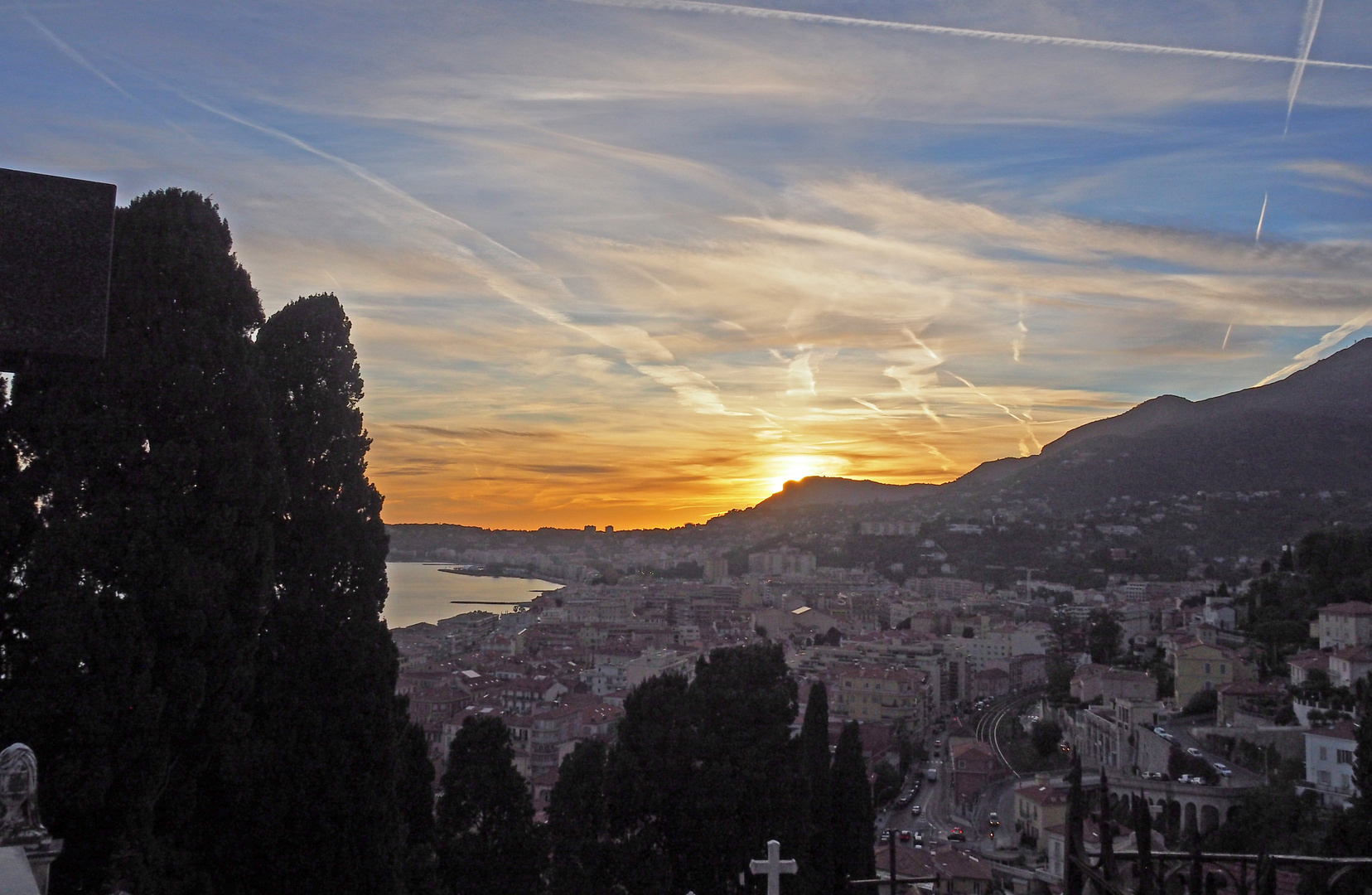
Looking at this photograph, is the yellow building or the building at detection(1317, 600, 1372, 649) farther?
the yellow building

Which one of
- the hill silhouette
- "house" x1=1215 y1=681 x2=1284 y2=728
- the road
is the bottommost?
the road

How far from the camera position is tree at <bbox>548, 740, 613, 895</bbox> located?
312 inches

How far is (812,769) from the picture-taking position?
1116cm

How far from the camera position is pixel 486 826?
7.73 m

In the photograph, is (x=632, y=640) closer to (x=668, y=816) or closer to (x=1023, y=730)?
(x=1023, y=730)

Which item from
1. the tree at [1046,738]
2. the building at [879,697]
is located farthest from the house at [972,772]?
the building at [879,697]

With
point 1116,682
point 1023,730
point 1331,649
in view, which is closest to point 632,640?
point 1023,730

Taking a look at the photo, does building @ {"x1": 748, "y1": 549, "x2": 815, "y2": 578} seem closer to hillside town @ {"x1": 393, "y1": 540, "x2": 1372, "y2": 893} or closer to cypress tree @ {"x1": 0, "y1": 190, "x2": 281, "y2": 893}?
hillside town @ {"x1": 393, "y1": 540, "x2": 1372, "y2": 893}

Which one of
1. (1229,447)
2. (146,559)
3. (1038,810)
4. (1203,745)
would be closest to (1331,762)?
(1203,745)

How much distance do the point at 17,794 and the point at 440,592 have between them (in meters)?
93.9

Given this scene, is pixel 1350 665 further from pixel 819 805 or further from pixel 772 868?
pixel 772 868

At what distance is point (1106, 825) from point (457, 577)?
12166 centimetres

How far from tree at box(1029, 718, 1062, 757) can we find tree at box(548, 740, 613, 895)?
64.4 feet

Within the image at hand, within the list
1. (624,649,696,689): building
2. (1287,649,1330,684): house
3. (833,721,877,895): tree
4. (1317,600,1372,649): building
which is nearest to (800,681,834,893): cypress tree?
(833,721,877,895): tree
